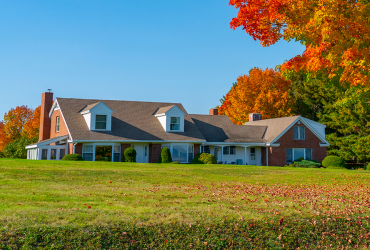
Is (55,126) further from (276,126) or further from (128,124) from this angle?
(276,126)

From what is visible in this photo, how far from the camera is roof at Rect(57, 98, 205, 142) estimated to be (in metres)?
29.6

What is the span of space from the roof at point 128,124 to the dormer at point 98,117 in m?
0.50

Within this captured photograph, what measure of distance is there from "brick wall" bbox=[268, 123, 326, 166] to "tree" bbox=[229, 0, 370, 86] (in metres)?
23.4

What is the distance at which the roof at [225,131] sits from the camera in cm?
3553

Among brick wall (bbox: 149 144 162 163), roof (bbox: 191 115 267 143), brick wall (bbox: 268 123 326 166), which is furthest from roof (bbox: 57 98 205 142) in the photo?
brick wall (bbox: 268 123 326 166)

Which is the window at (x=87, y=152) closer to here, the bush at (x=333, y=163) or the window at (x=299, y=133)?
the window at (x=299, y=133)

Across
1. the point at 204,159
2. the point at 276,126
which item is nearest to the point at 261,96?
the point at 276,126

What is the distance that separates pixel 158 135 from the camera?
31781 mm

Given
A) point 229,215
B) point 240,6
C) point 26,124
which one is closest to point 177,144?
point 240,6

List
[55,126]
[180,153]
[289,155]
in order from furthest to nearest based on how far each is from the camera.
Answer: [289,155] → [55,126] → [180,153]

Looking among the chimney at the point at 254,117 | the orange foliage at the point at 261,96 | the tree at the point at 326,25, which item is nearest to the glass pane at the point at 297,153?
the chimney at the point at 254,117

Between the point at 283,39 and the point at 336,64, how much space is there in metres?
2.16

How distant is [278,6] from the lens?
11.4 m

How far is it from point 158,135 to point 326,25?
2232cm
